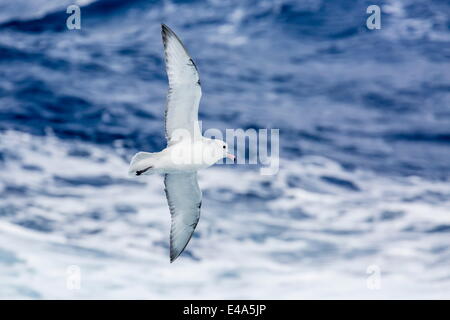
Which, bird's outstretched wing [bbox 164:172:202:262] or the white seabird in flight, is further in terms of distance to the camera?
bird's outstretched wing [bbox 164:172:202:262]

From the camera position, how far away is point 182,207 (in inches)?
499

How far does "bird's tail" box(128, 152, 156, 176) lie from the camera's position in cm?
1139

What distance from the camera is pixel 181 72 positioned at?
11.4 metres

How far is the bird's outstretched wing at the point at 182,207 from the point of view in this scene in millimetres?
12547

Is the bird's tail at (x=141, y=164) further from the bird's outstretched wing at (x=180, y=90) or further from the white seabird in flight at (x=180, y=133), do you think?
the bird's outstretched wing at (x=180, y=90)

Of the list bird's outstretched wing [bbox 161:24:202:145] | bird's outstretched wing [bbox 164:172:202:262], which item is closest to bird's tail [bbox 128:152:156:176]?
bird's outstretched wing [bbox 161:24:202:145]

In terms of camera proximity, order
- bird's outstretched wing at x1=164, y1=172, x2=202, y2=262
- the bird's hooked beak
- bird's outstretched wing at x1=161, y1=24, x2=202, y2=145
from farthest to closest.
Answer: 1. bird's outstretched wing at x1=164, y1=172, x2=202, y2=262
2. the bird's hooked beak
3. bird's outstretched wing at x1=161, y1=24, x2=202, y2=145

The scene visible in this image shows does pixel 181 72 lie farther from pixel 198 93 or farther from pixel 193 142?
pixel 193 142

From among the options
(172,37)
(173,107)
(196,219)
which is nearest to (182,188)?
(196,219)

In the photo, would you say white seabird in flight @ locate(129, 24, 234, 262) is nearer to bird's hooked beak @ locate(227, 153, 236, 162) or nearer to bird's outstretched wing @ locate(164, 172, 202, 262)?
bird's hooked beak @ locate(227, 153, 236, 162)


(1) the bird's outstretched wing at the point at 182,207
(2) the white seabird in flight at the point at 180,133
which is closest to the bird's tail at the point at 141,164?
(2) the white seabird in flight at the point at 180,133

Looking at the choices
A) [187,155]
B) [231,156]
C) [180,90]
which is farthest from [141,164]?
[231,156]

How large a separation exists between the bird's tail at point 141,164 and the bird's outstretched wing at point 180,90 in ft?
2.01

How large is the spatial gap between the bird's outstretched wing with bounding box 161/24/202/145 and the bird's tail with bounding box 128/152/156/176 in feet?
2.01
